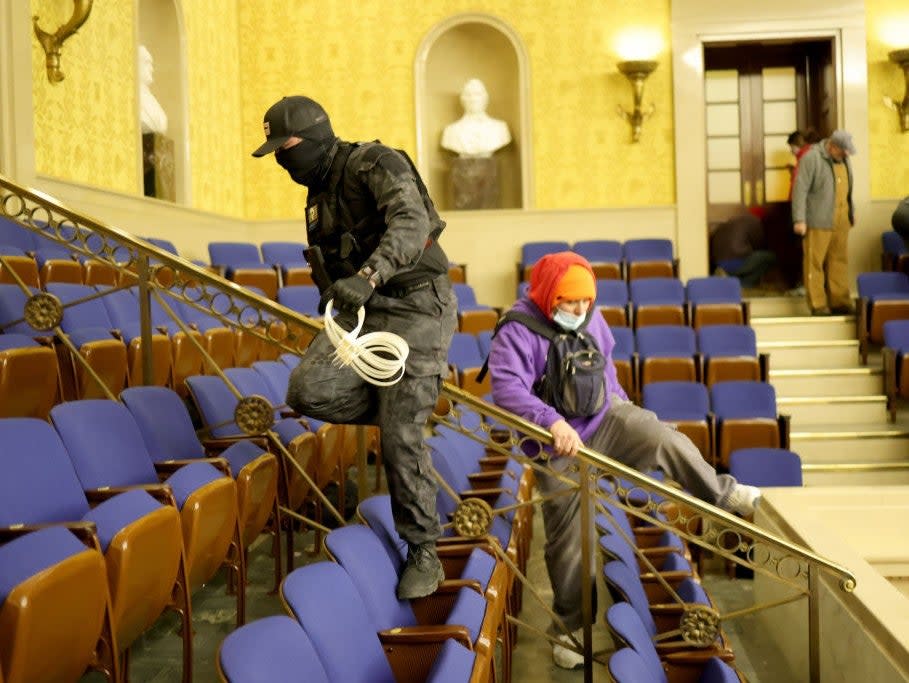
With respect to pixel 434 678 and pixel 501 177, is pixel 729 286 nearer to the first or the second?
pixel 501 177

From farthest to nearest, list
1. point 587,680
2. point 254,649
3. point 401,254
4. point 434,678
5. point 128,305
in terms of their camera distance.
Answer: point 128,305
point 587,680
point 401,254
point 434,678
point 254,649

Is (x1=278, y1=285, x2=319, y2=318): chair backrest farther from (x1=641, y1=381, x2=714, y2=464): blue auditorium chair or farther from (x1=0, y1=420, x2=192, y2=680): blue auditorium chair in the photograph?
(x1=0, y1=420, x2=192, y2=680): blue auditorium chair

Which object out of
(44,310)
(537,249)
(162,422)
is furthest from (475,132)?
(162,422)

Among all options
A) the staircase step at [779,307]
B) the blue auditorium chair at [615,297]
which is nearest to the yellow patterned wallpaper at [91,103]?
the blue auditorium chair at [615,297]

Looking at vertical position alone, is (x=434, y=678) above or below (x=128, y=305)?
below

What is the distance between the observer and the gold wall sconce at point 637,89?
25.4ft

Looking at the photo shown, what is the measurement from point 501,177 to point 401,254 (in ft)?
20.7

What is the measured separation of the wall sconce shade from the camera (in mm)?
7672

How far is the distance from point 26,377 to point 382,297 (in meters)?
1.06

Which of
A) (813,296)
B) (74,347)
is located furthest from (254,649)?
(813,296)

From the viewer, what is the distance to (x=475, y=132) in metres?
8.08

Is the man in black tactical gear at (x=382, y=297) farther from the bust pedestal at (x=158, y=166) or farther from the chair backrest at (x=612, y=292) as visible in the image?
the chair backrest at (x=612, y=292)

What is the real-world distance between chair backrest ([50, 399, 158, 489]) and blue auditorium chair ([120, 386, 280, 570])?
0.14 metres

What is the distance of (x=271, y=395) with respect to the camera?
3.52 meters
